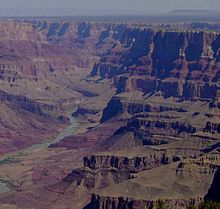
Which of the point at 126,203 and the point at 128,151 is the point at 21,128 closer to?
the point at 128,151

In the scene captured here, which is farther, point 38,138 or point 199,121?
point 38,138

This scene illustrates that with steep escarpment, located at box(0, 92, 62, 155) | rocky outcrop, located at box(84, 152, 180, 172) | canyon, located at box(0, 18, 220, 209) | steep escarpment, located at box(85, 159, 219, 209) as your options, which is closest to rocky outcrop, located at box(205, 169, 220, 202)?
canyon, located at box(0, 18, 220, 209)

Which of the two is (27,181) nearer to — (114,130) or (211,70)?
(114,130)

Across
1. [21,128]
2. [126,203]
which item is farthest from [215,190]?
[21,128]

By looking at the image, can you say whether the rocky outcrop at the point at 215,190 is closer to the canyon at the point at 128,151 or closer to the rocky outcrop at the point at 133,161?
the canyon at the point at 128,151

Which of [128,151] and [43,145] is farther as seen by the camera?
[43,145]

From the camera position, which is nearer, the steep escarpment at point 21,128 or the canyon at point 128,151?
the canyon at point 128,151

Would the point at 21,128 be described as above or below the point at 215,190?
below

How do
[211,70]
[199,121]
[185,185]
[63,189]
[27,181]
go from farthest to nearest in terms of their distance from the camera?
[211,70], [199,121], [27,181], [63,189], [185,185]

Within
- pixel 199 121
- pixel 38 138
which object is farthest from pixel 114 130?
pixel 199 121

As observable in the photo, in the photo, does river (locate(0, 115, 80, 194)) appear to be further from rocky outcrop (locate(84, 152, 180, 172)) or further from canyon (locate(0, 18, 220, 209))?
Answer: rocky outcrop (locate(84, 152, 180, 172))

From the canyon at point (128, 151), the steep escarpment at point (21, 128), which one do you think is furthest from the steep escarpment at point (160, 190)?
the steep escarpment at point (21, 128)
